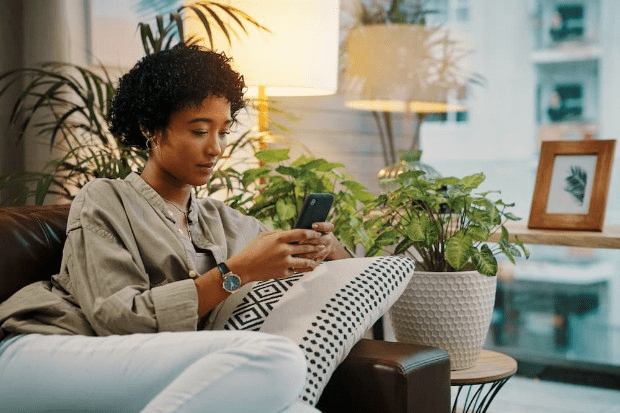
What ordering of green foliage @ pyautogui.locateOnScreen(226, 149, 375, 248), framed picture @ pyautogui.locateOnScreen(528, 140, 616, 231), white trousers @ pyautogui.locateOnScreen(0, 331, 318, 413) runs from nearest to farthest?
1. white trousers @ pyautogui.locateOnScreen(0, 331, 318, 413)
2. green foliage @ pyautogui.locateOnScreen(226, 149, 375, 248)
3. framed picture @ pyautogui.locateOnScreen(528, 140, 616, 231)

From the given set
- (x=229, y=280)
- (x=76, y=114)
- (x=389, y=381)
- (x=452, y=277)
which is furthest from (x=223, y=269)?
(x=76, y=114)

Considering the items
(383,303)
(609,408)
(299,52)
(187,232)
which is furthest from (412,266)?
(609,408)

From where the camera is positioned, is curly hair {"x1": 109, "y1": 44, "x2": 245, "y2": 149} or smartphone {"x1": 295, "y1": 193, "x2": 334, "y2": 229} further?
curly hair {"x1": 109, "y1": 44, "x2": 245, "y2": 149}

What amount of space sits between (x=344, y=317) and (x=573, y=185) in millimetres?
1506

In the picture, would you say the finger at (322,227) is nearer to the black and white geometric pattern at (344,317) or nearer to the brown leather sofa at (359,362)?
the black and white geometric pattern at (344,317)

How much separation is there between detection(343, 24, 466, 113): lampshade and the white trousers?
8.87ft

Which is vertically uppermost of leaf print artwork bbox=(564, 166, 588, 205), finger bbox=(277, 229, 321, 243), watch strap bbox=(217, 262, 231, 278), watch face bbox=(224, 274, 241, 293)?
leaf print artwork bbox=(564, 166, 588, 205)

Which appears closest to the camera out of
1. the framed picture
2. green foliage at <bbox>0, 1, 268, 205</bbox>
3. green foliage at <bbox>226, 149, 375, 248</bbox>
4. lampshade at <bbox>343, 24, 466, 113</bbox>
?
green foliage at <bbox>226, 149, 375, 248</bbox>

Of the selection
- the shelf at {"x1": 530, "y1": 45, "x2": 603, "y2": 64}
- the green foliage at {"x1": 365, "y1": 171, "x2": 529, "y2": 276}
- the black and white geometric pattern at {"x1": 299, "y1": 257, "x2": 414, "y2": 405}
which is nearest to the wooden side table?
the green foliage at {"x1": 365, "y1": 171, "x2": 529, "y2": 276}

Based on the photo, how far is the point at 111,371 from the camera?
1311 millimetres

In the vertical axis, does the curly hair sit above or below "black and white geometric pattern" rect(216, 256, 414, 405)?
above

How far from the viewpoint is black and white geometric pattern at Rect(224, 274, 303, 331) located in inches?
61.1

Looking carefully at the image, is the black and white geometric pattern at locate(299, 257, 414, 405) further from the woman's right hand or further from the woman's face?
the woman's face

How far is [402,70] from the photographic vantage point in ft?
12.8
